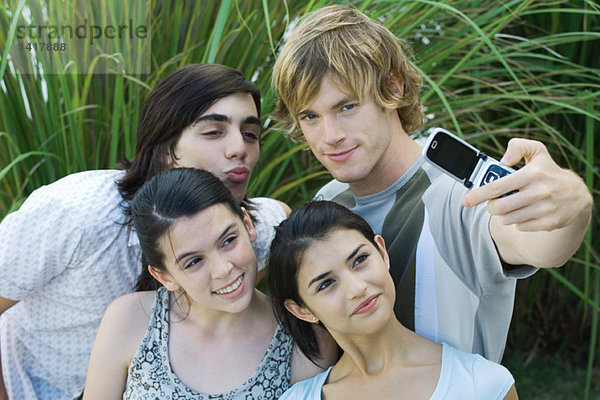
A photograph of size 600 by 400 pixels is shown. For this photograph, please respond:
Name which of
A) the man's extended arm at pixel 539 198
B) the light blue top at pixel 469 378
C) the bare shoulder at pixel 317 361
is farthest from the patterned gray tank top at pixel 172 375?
the man's extended arm at pixel 539 198

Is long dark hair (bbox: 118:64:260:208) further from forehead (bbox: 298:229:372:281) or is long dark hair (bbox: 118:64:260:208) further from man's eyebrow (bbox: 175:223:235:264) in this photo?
forehead (bbox: 298:229:372:281)

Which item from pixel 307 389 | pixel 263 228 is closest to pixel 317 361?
pixel 307 389

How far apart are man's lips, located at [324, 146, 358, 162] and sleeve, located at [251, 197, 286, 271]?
1.29ft

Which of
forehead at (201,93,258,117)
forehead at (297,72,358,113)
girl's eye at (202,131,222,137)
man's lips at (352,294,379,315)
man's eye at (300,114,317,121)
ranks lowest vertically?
man's lips at (352,294,379,315)

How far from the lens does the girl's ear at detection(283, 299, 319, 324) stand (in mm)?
1572

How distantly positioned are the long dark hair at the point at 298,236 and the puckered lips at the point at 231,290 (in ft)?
0.30

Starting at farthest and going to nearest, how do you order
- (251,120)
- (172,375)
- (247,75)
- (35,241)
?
(247,75)
(251,120)
(35,241)
(172,375)

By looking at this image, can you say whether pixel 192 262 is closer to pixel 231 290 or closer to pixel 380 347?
pixel 231 290

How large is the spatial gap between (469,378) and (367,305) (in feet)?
0.90

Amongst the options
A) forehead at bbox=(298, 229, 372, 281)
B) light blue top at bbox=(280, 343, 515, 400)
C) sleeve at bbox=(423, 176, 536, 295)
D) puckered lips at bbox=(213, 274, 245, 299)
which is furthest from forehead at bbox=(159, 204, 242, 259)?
light blue top at bbox=(280, 343, 515, 400)

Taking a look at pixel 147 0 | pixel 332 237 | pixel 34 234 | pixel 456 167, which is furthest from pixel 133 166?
pixel 456 167

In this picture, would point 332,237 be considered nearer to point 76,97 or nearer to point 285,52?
point 285,52

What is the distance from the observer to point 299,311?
159 centimetres

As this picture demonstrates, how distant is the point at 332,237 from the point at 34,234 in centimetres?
86
